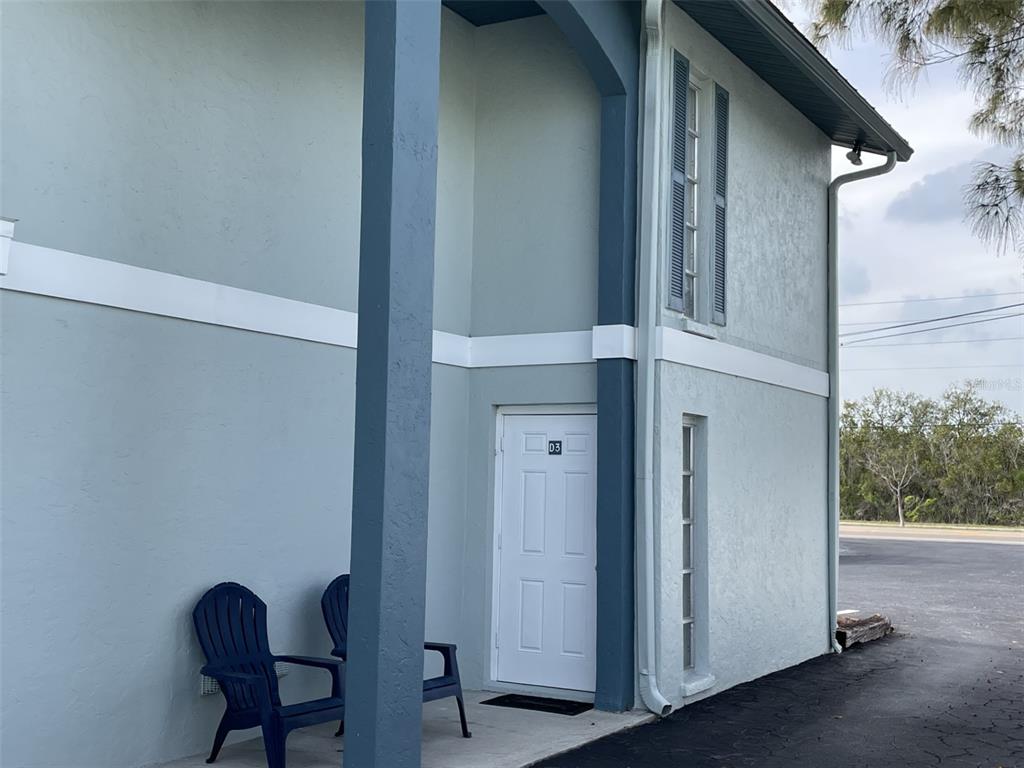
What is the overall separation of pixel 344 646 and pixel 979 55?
6.08m

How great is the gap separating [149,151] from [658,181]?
11.6ft

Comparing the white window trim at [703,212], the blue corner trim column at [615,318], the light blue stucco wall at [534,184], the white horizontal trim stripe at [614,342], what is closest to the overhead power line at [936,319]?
the white window trim at [703,212]

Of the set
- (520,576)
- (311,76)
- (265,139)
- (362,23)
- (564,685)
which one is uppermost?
(362,23)

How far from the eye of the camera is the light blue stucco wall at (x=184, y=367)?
545 centimetres

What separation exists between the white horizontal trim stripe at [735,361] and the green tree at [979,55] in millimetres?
2034

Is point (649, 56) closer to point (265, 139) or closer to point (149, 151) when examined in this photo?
point (265, 139)

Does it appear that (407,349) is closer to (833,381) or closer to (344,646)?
(344,646)

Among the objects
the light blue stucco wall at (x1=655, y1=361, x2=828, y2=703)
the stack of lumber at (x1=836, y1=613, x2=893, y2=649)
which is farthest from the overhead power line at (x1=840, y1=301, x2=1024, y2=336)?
the light blue stucco wall at (x1=655, y1=361, x2=828, y2=703)

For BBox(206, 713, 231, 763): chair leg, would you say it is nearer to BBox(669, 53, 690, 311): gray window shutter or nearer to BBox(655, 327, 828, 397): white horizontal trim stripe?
BBox(655, 327, 828, 397): white horizontal trim stripe

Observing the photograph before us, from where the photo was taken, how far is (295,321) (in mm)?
6957

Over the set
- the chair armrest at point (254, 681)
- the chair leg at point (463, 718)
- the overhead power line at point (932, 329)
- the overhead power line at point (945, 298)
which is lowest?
the chair leg at point (463, 718)

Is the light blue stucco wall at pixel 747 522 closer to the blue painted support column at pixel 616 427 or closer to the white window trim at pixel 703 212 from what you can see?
the blue painted support column at pixel 616 427

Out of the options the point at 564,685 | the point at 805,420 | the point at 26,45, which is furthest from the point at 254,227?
the point at 805,420

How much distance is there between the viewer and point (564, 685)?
317 inches
